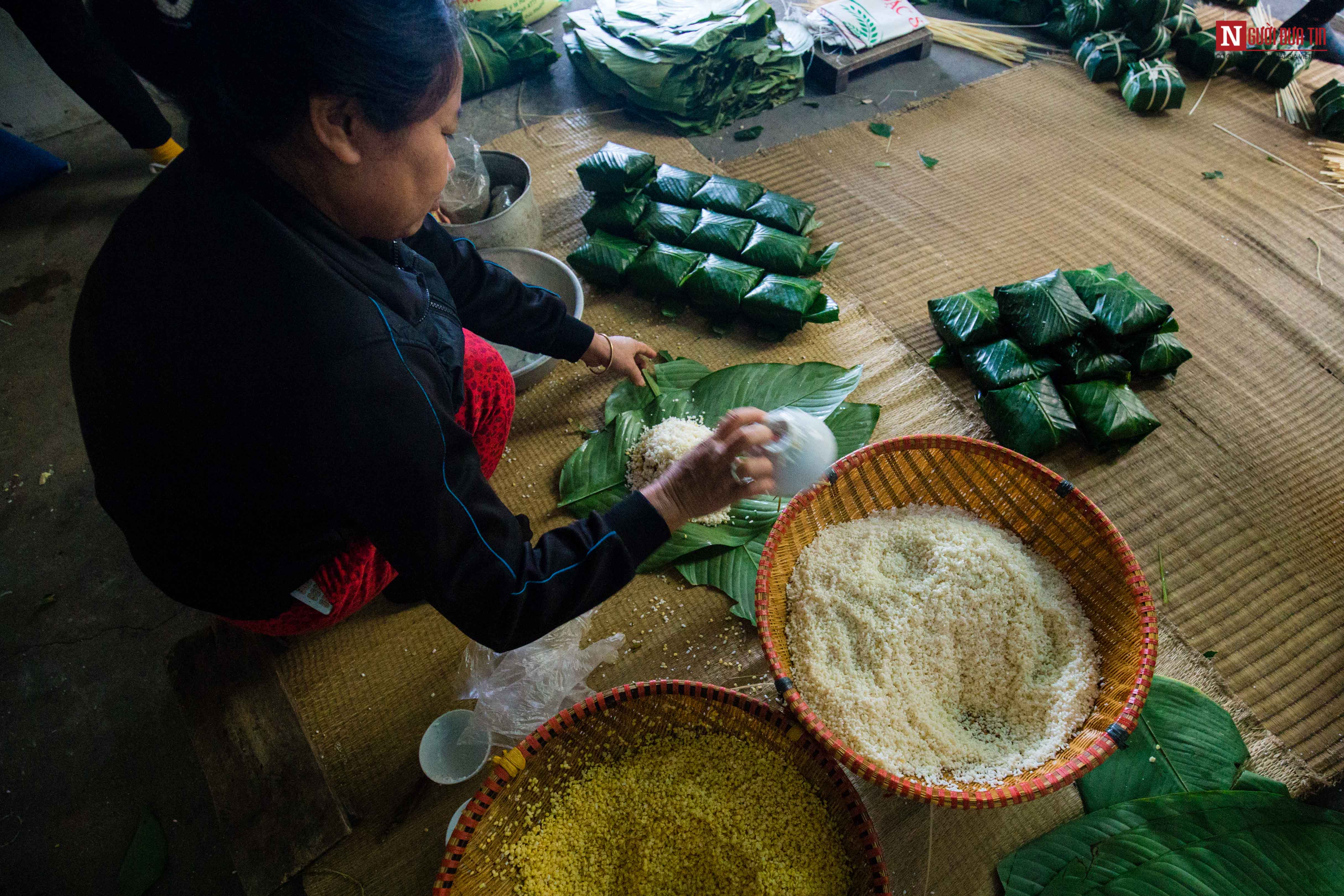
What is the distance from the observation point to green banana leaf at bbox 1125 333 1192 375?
1.96m

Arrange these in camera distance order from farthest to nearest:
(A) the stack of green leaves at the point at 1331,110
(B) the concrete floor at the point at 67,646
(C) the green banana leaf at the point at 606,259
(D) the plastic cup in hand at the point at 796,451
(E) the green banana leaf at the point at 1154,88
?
(E) the green banana leaf at the point at 1154,88 < (A) the stack of green leaves at the point at 1331,110 < (C) the green banana leaf at the point at 606,259 < (B) the concrete floor at the point at 67,646 < (D) the plastic cup in hand at the point at 796,451

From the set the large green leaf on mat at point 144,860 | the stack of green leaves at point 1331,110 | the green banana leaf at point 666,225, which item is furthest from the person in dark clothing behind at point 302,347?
the stack of green leaves at point 1331,110

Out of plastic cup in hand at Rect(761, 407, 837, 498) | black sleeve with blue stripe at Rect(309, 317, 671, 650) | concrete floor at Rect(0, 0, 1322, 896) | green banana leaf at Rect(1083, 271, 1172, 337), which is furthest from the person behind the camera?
green banana leaf at Rect(1083, 271, 1172, 337)

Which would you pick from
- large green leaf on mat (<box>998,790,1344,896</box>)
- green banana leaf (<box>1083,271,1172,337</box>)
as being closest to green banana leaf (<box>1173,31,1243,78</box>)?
green banana leaf (<box>1083,271,1172,337</box>)

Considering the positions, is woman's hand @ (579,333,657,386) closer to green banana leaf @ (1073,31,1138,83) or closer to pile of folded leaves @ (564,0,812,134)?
pile of folded leaves @ (564,0,812,134)

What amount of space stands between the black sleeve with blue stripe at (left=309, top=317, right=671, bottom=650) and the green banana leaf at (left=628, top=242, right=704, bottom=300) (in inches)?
48.8

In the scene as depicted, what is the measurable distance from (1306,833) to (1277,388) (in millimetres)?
1347

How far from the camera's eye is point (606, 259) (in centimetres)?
229

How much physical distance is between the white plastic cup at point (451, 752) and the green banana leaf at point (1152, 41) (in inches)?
153

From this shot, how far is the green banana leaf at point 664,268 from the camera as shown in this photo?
86.5 inches

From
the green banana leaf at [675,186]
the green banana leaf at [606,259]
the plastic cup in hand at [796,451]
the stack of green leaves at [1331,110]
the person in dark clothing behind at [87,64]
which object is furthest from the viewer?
the stack of green leaves at [1331,110]

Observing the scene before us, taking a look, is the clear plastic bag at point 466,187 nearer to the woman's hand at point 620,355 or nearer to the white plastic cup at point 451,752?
the woman's hand at point 620,355

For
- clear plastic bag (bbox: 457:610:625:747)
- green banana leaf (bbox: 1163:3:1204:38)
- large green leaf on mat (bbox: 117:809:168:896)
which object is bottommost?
large green leaf on mat (bbox: 117:809:168:896)

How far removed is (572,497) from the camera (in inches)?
71.4
